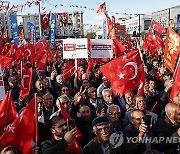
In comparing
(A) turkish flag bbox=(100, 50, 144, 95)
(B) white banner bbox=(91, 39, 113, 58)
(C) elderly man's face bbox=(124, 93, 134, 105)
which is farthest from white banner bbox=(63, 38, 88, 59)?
(C) elderly man's face bbox=(124, 93, 134, 105)

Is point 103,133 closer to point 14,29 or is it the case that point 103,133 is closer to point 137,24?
point 14,29

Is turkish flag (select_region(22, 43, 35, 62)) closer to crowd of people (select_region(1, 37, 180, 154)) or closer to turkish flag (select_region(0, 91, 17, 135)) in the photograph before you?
crowd of people (select_region(1, 37, 180, 154))

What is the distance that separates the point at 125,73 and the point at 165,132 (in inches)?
74.5

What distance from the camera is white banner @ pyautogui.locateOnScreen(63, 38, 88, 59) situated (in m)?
8.74

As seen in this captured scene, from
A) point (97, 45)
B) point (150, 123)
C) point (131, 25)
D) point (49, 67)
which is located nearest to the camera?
point (150, 123)

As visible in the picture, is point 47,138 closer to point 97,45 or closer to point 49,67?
point 97,45

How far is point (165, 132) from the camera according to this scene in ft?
13.7

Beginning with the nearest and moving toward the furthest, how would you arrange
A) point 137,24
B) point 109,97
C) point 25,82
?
point 109,97
point 25,82
point 137,24

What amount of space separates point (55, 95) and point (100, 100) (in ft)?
5.11

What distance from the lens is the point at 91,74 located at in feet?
30.9

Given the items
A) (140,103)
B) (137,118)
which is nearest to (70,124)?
(137,118)

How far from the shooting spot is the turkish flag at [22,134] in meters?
3.71

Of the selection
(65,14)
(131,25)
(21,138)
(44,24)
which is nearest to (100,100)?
(21,138)

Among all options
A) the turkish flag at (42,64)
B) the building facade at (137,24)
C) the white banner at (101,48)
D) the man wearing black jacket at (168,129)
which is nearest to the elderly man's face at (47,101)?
the man wearing black jacket at (168,129)
